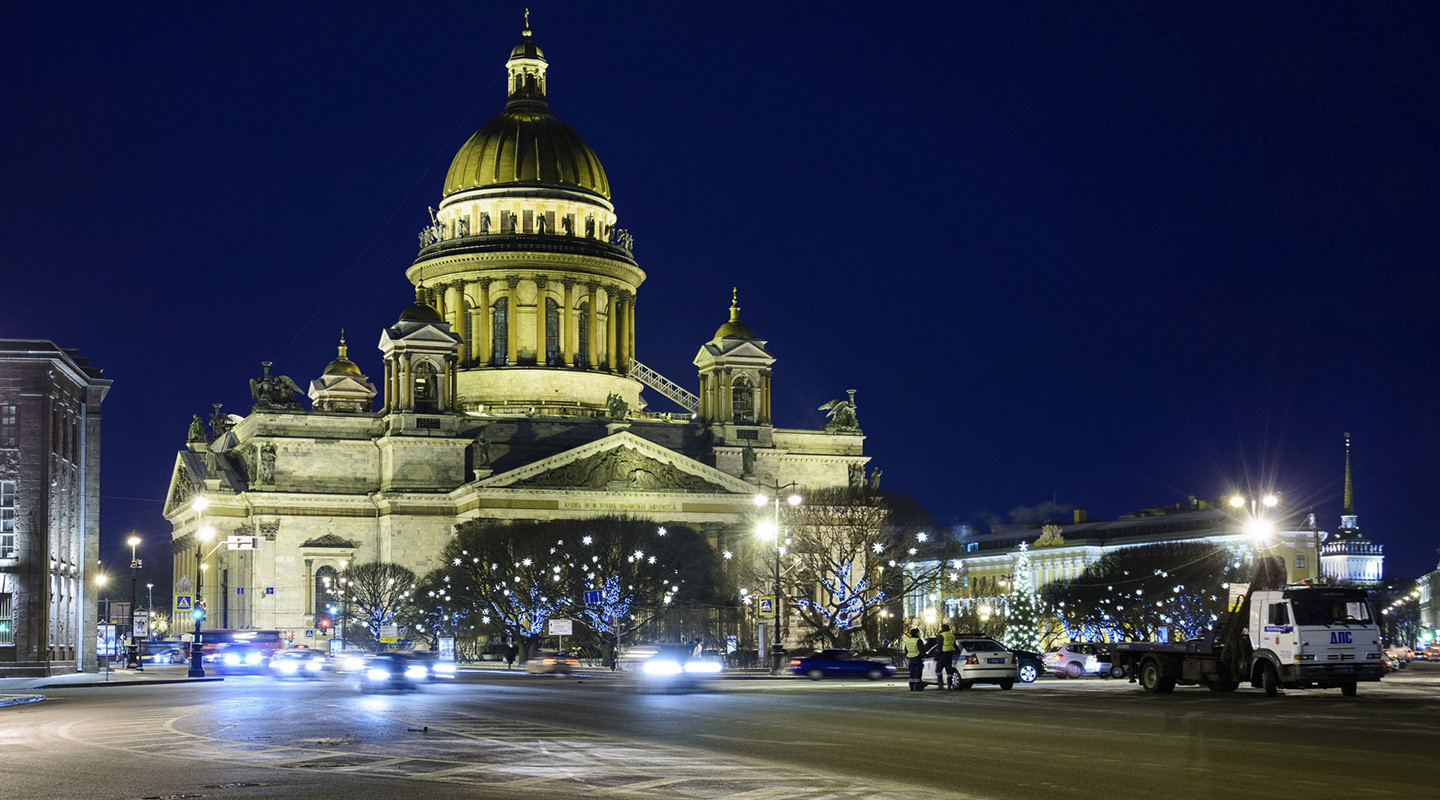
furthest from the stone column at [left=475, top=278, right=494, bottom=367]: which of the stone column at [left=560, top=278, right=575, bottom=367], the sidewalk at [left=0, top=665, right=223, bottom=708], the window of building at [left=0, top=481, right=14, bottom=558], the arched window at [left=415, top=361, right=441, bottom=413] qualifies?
the window of building at [left=0, top=481, right=14, bottom=558]

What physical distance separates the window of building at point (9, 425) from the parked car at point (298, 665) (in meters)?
13.7

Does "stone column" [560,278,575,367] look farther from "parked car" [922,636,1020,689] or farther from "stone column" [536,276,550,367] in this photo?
"parked car" [922,636,1020,689]

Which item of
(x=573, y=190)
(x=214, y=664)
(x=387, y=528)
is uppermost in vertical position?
(x=573, y=190)

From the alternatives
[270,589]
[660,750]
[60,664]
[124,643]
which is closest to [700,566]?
[270,589]

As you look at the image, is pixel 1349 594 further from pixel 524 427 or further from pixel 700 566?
pixel 524 427

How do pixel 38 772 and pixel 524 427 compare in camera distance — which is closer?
pixel 38 772

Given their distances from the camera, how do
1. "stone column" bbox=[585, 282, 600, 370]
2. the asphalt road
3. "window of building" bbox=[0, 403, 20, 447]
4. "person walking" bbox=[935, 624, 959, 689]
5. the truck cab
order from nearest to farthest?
the asphalt road → the truck cab → "person walking" bbox=[935, 624, 959, 689] → "window of building" bbox=[0, 403, 20, 447] → "stone column" bbox=[585, 282, 600, 370]

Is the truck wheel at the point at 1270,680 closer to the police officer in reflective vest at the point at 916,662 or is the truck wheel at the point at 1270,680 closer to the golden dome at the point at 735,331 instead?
the police officer in reflective vest at the point at 916,662

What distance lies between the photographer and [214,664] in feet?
268

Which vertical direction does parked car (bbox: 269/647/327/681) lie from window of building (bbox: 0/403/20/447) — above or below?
below

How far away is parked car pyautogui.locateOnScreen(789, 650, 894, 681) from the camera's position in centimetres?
6175

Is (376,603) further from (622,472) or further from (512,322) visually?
(512,322)

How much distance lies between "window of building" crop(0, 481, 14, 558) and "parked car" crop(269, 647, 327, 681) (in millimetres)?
11747

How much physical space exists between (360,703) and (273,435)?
253 ft
